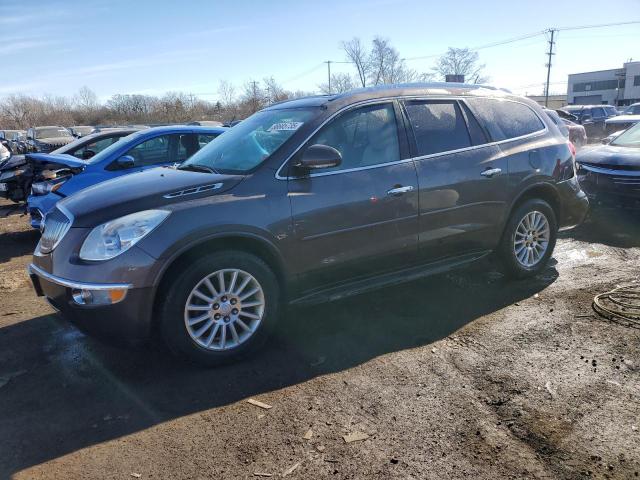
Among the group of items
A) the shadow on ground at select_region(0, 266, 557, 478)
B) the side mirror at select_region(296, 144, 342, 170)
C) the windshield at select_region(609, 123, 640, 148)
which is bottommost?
the shadow on ground at select_region(0, 266, 557, 478)

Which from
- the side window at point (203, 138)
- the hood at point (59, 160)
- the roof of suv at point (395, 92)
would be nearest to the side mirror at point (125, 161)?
the hood at point (59, 160)

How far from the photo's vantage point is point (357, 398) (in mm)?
3232

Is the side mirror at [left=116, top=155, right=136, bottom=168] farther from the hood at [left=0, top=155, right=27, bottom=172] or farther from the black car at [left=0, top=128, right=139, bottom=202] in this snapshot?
the hood at [left=0, top=155, right=27, bottom=172]

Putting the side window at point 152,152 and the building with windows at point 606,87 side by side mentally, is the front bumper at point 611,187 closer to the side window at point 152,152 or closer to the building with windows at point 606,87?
the side window at point 152,152

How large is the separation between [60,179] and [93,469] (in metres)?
5.92

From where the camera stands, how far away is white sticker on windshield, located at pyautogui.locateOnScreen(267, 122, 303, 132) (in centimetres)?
415

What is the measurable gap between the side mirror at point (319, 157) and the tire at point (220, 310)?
0.82m

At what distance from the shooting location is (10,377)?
12.1 ft

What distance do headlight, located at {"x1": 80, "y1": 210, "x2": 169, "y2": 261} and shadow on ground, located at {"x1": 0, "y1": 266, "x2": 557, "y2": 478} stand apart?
0.93 m

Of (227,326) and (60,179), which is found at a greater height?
(60,179)

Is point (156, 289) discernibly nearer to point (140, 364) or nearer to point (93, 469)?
point (140, 364)

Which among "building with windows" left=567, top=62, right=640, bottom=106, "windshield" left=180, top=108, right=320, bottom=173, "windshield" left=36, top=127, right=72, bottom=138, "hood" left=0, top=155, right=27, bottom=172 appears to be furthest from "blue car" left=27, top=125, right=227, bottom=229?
"building with windows" left=567, top=62, right=640, bottom=106

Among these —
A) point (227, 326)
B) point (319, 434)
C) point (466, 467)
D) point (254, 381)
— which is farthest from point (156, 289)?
point (466, 467)

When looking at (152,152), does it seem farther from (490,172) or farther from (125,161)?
(490,172)
